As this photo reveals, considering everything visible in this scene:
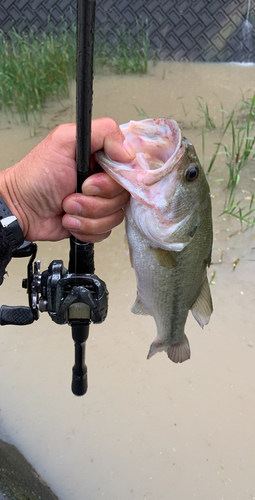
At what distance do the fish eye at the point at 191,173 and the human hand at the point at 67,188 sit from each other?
0.15m

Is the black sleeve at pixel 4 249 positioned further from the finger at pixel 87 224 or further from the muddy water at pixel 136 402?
the muddy water at pixel 136 402

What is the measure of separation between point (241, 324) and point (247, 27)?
5.48 m

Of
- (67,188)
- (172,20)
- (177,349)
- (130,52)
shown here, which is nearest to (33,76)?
(130,52)

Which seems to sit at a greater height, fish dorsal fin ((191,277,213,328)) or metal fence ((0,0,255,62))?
metal fence ((0,0,255,62))

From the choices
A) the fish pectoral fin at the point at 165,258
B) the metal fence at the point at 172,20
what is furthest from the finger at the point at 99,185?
the metal fence at the point at 172,20

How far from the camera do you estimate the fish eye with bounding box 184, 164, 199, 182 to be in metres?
1.04

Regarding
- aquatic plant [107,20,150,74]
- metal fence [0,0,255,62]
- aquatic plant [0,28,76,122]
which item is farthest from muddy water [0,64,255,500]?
metal fence [0,0,255,62]

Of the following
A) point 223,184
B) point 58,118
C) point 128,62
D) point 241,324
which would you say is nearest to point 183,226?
point 241,324

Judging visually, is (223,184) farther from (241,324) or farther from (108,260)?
(241,324)

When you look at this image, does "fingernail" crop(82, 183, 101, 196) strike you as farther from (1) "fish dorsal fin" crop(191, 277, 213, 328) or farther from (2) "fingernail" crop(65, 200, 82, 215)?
(1) "fish dorsal fin" crop(191, 277, 213, 328)

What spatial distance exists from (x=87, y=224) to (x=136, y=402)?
1.11 m

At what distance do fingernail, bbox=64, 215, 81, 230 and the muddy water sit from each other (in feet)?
3.61

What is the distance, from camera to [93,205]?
4.04ft

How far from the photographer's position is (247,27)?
6074 millimetres
